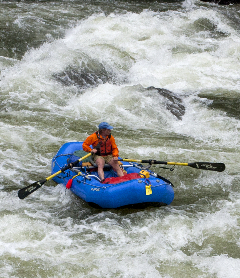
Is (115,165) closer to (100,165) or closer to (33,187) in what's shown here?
(100,165)

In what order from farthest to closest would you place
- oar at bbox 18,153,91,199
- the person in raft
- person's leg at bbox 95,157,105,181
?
the person in raft < person's leg at bbox 95,157,105,181 < oar at bbox 18,153,91,199

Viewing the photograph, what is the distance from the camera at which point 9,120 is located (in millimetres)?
7832

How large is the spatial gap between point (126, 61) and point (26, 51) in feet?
9.92

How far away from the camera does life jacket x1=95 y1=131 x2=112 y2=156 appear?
227 inches

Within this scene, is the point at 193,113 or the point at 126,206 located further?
the point at 193,113

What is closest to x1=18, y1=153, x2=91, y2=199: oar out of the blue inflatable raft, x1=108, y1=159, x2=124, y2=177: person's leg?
the blue inflatable raft

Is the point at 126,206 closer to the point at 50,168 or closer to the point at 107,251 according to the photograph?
the point at 107,251

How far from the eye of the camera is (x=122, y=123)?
823 centimetres

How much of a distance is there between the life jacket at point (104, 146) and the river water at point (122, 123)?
2.65 ft

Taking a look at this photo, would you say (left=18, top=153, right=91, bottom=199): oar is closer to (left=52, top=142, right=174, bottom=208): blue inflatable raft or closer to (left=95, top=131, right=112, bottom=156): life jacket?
(left=52, top=142, right=174, bottom=208): blue inflatable raft

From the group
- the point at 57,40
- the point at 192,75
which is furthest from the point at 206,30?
the point at 57,40

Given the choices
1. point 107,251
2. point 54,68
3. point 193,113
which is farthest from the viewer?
point 54,68

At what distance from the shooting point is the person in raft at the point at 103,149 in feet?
18.7

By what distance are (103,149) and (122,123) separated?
98.0 inches
